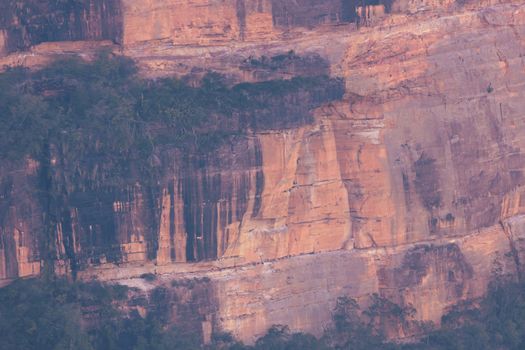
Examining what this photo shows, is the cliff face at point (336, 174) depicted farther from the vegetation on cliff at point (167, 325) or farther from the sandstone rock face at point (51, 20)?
the sandstone rock face at point (51, 20)

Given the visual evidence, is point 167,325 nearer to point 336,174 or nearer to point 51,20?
point 336,174

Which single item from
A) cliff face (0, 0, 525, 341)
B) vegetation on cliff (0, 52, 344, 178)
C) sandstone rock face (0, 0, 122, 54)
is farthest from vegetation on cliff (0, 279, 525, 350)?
sandstone rock face (0, 0, 122, 54)

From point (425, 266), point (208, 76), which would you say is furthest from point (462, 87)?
point (208, 76)

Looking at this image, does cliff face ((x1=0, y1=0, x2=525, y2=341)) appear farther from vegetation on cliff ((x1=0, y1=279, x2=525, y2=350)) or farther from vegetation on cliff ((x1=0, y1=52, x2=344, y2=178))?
vegetation on cliff ((x1=0, y1=279, x2=525, y2=350))

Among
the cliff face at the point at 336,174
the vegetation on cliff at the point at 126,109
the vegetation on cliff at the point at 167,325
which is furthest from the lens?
the cliff face at the point at 336,174

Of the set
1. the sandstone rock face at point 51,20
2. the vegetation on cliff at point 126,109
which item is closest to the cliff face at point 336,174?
the vegetation on cliff at point 126,109

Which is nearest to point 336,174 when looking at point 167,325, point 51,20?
point 167,325
